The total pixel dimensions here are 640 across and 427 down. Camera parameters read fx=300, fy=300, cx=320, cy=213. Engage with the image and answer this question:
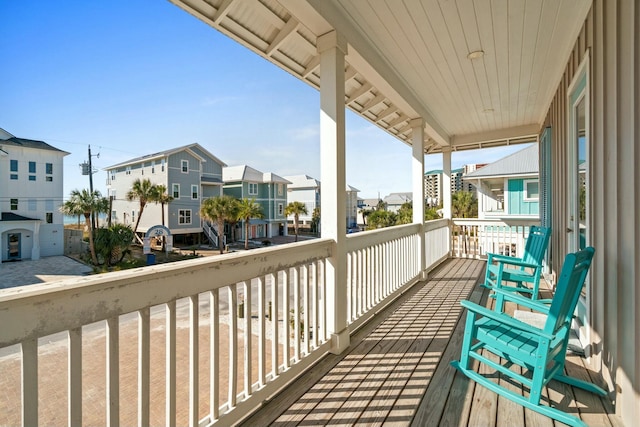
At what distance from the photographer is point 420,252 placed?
14.9 ft

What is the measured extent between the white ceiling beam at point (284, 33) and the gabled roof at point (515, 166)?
10583 mm

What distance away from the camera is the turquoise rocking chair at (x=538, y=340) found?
1547 millimetres

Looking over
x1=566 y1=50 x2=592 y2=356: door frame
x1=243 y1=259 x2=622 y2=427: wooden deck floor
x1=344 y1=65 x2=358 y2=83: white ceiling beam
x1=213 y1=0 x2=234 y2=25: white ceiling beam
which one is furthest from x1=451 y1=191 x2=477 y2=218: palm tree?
x1=213 y1=0 x2=234 y2=25: white ceiling beam

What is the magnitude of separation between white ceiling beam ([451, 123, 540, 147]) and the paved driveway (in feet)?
21.0

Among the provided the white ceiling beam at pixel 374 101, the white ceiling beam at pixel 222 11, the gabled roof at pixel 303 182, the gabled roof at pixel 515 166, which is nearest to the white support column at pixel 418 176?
the white ceiling beam at pixel 374 101

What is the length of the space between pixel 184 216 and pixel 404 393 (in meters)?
18.7

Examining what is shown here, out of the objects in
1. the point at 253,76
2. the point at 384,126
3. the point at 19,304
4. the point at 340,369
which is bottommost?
the point at 340,369

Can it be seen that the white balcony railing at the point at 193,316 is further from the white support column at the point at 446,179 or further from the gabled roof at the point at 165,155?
the gabled roof at the point at 165,155

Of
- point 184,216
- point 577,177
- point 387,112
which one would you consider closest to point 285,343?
point 577,177

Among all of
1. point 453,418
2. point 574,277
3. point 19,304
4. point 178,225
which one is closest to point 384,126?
point 574,277

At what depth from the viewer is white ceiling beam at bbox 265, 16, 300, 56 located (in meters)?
2.29

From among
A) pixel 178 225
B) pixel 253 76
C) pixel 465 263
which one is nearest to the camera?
pixel 253 76

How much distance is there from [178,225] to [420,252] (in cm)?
1642

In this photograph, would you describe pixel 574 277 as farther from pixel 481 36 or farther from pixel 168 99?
pixel 168 99
